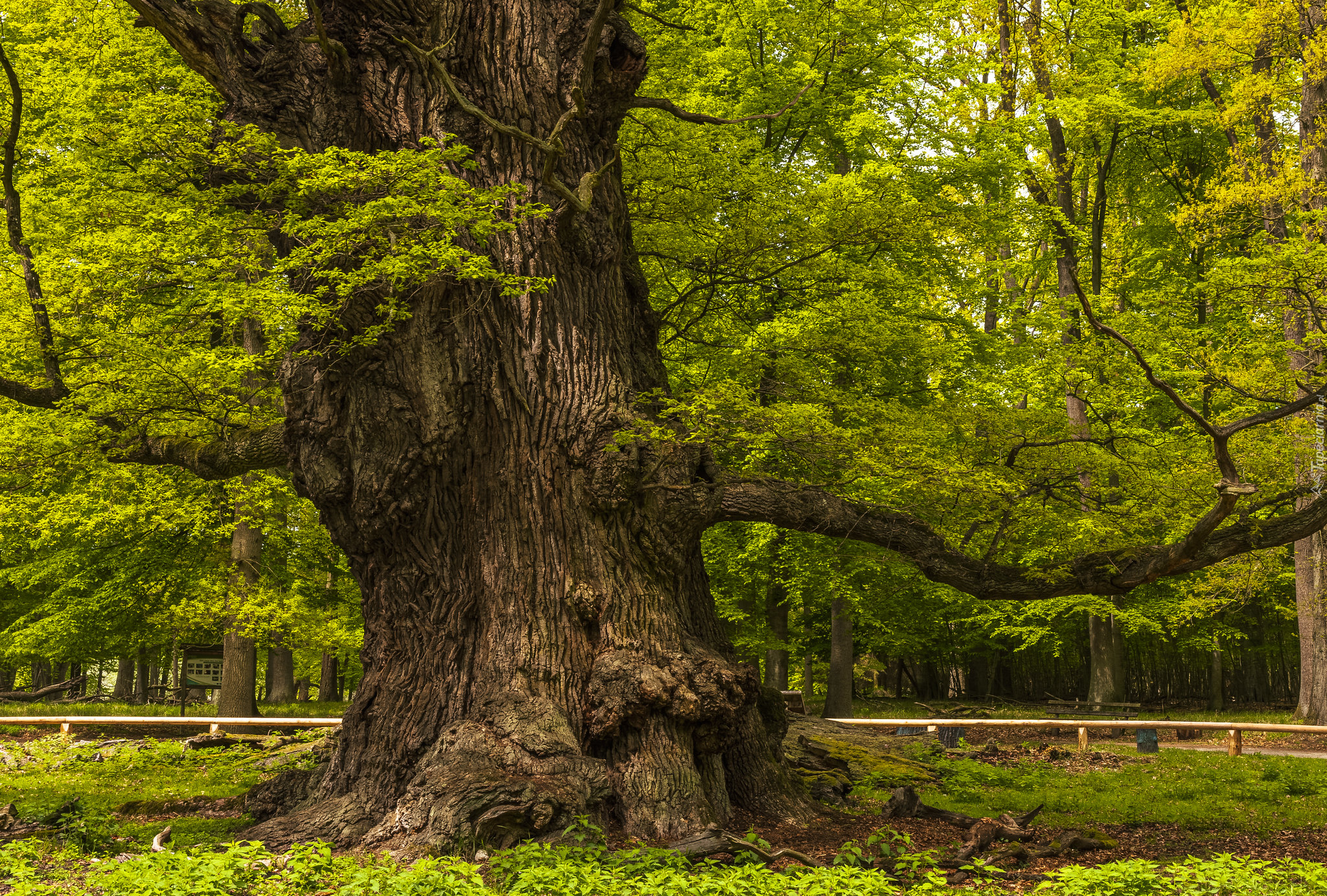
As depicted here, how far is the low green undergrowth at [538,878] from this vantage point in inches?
196

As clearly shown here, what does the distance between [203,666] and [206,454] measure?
55.5 feet

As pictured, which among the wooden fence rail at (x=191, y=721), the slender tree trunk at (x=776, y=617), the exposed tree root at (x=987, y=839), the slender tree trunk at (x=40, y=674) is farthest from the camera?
the slender tree trunk at (x=40, y=674)

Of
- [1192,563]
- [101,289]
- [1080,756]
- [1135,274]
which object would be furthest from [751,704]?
[1135,274]

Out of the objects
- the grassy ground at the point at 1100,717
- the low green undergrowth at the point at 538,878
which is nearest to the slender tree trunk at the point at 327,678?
the grassy ground at the point at 1100,717

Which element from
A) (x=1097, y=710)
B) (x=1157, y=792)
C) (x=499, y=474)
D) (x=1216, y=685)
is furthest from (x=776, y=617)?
(x=499, y=474)

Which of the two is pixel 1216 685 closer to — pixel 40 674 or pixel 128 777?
pixel 128 777

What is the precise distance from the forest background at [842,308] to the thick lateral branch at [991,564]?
218mm

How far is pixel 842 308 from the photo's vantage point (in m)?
11.7

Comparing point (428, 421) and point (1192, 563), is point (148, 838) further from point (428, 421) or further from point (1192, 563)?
point (1192, 563)

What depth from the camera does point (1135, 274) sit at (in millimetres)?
21484

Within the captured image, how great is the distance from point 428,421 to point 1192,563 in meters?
6.66

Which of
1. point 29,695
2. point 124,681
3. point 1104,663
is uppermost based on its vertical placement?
point 1104,663

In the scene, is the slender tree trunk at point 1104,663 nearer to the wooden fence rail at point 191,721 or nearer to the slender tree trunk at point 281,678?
the wooden fence rail at point 191,721

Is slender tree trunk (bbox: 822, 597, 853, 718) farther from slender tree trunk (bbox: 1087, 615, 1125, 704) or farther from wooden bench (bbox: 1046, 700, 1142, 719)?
slender tree trunk (bbox: 1087, 615, 1125, 704)
